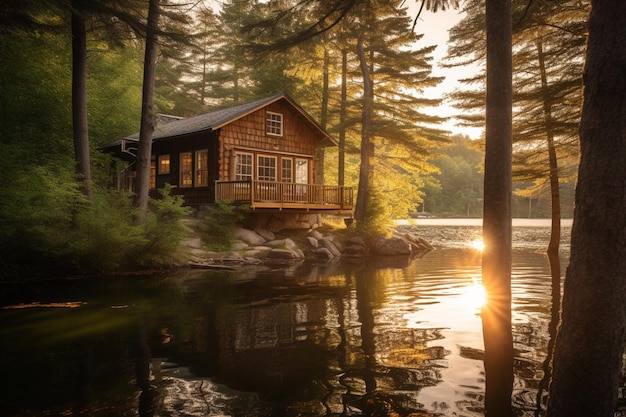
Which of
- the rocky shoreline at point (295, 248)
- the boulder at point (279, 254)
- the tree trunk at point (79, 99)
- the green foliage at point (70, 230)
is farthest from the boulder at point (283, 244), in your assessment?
the tree trunk at point (79, 99)

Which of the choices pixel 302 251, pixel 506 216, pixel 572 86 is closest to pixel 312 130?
pixel 302 251

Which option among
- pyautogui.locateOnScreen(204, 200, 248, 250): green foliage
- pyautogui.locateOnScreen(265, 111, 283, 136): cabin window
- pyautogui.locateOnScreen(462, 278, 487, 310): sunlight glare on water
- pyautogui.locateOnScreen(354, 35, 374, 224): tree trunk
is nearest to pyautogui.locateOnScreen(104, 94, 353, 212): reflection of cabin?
pyautogui.locateOnScreen(265, 111, 283, 136): cabin window

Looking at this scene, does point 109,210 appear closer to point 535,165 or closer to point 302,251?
point 302,251

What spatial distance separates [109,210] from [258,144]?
35.1ft

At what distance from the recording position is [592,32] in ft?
10.4

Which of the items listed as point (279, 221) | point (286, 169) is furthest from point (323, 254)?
point (286, 169)

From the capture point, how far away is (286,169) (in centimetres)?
2444

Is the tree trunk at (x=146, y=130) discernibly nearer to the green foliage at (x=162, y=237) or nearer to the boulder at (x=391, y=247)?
the green foliage at (x=162, y=237)

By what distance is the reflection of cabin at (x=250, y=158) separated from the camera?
67.2 ft

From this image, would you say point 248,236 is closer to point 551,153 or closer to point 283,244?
point 283,244

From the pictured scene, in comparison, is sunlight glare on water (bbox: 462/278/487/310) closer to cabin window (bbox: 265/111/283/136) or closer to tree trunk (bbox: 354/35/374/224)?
tree trunk (bbox: 354/35/374/224)

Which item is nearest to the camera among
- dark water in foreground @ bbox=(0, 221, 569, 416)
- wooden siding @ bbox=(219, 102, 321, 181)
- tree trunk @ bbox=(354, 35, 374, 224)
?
dark water in foreground @ bbox=(0, 221, 569, 416)

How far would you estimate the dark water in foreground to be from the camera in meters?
4.38

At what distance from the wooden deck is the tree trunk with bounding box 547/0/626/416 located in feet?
54.7
